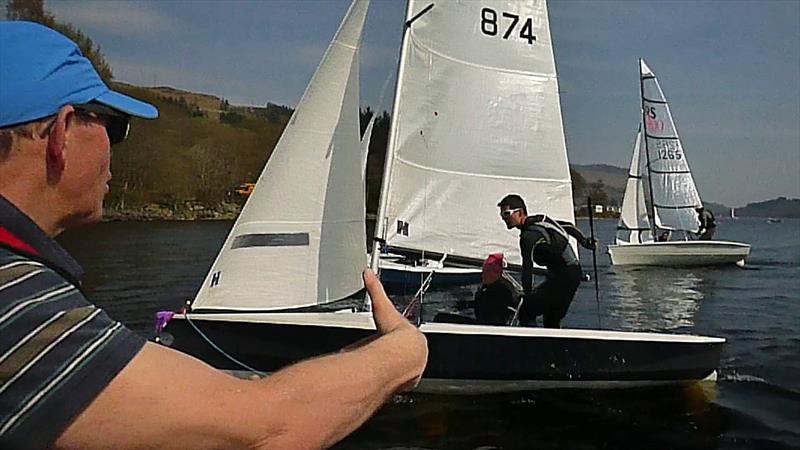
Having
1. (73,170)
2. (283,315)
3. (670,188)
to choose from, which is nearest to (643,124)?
(670,188)

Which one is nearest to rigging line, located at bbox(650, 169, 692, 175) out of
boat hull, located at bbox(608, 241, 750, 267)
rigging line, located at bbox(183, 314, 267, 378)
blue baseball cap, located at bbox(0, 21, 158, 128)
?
boat hull, located at bbox(608, 241, 750, 267)

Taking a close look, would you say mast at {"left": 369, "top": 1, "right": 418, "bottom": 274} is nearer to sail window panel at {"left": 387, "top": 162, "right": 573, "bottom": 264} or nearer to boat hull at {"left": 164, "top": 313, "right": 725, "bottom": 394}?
sail window panel at {"left": 387, "top": 162, "right": 573, "bottom": 264}

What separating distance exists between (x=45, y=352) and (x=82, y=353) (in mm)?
45

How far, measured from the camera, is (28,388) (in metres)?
1.03

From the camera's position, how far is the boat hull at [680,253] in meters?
29.8

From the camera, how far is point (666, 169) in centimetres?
3391

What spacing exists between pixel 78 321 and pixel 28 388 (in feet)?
0.36

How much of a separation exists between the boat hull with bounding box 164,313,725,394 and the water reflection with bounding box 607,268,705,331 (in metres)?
7.59

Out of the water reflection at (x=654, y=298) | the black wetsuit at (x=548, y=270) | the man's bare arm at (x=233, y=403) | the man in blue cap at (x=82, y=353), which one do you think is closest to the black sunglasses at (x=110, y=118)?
the man in blue cap at (x=82, y=353)

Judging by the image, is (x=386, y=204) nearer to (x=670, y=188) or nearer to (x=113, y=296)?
(x=113, y=296)

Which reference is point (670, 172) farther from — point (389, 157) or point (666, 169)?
point (389, 157)

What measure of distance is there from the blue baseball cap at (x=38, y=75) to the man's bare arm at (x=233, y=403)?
1.29ft

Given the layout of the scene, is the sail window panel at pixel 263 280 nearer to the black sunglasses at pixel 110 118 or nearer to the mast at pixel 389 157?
the mast at pixel 389 157

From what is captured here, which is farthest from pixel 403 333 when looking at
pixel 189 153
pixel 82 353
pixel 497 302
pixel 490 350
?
pixel 189 153
